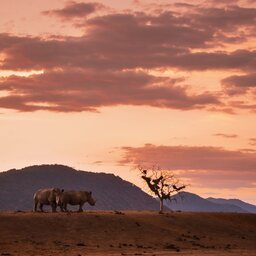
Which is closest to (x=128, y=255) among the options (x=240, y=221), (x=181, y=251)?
(x=181, y=251)

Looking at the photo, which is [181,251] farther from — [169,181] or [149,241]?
[169,181]

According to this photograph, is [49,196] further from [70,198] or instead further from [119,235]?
[119,235]

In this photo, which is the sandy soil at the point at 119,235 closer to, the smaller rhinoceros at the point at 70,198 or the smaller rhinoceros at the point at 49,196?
the smaller rhinoceros at the point at 70,198

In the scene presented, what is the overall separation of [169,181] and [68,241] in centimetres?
2433

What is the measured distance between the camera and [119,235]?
59969 millimetres

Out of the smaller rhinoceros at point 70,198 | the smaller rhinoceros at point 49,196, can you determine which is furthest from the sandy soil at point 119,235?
the smaller rhinoceros at point 49,196

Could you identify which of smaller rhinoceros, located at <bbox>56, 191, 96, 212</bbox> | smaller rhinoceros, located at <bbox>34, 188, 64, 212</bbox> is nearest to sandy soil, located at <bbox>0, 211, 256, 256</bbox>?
smaller rhinoceros, located at <bbox>56, 191, 96, 212</bbox>

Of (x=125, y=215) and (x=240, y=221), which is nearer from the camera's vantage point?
(x=125, y=215)

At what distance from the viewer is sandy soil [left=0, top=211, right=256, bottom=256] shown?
2121 inches

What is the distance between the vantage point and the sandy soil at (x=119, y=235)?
53875mm

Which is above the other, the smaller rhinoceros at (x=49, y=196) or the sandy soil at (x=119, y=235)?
the smaller rhinoceros at (x=49, y=196)

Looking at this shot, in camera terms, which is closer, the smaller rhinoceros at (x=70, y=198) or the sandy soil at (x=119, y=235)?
the sandy soil at (x=119, y=235)

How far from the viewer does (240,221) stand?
250 ft

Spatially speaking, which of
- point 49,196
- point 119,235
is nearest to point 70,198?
point 49,196
